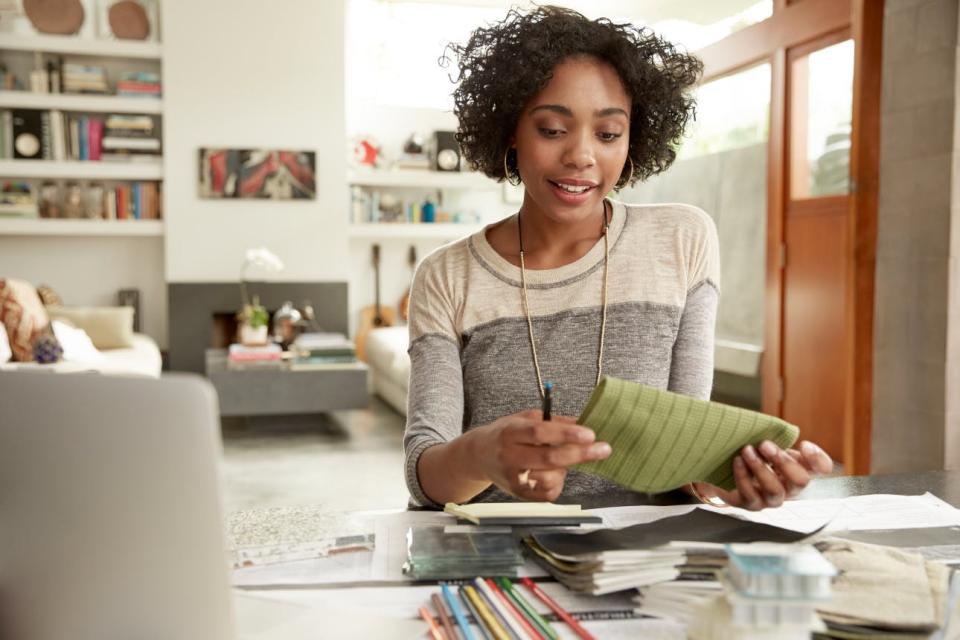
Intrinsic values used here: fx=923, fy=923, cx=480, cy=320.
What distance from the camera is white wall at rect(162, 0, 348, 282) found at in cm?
628

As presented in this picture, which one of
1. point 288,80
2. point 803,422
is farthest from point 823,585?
point 288,80

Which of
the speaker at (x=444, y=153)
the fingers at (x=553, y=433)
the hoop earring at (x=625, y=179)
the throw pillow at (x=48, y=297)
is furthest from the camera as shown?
the speaker at (x=444, y=153)

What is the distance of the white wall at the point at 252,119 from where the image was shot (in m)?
6.28

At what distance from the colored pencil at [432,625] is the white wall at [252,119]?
5.91 m

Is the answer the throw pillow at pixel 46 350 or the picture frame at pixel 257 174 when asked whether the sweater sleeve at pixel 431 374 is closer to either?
the throw pillow at pixel 46 350

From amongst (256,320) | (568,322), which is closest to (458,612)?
(568,322)

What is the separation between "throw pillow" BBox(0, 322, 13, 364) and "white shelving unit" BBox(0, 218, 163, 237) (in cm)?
165

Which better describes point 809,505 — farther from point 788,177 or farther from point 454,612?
point 788,177

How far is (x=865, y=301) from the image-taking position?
325cm

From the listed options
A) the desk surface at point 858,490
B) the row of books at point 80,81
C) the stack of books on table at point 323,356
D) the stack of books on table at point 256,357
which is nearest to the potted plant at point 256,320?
the stack of books on table at point 256,357

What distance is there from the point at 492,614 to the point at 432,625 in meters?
0.05

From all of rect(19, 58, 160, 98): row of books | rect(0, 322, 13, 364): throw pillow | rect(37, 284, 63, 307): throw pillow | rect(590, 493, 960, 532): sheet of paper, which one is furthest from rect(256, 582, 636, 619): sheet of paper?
rect(19, 58, 160, 98): row of books

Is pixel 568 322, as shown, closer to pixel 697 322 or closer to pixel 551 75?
pixel 697 322

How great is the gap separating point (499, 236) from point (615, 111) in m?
0.30
